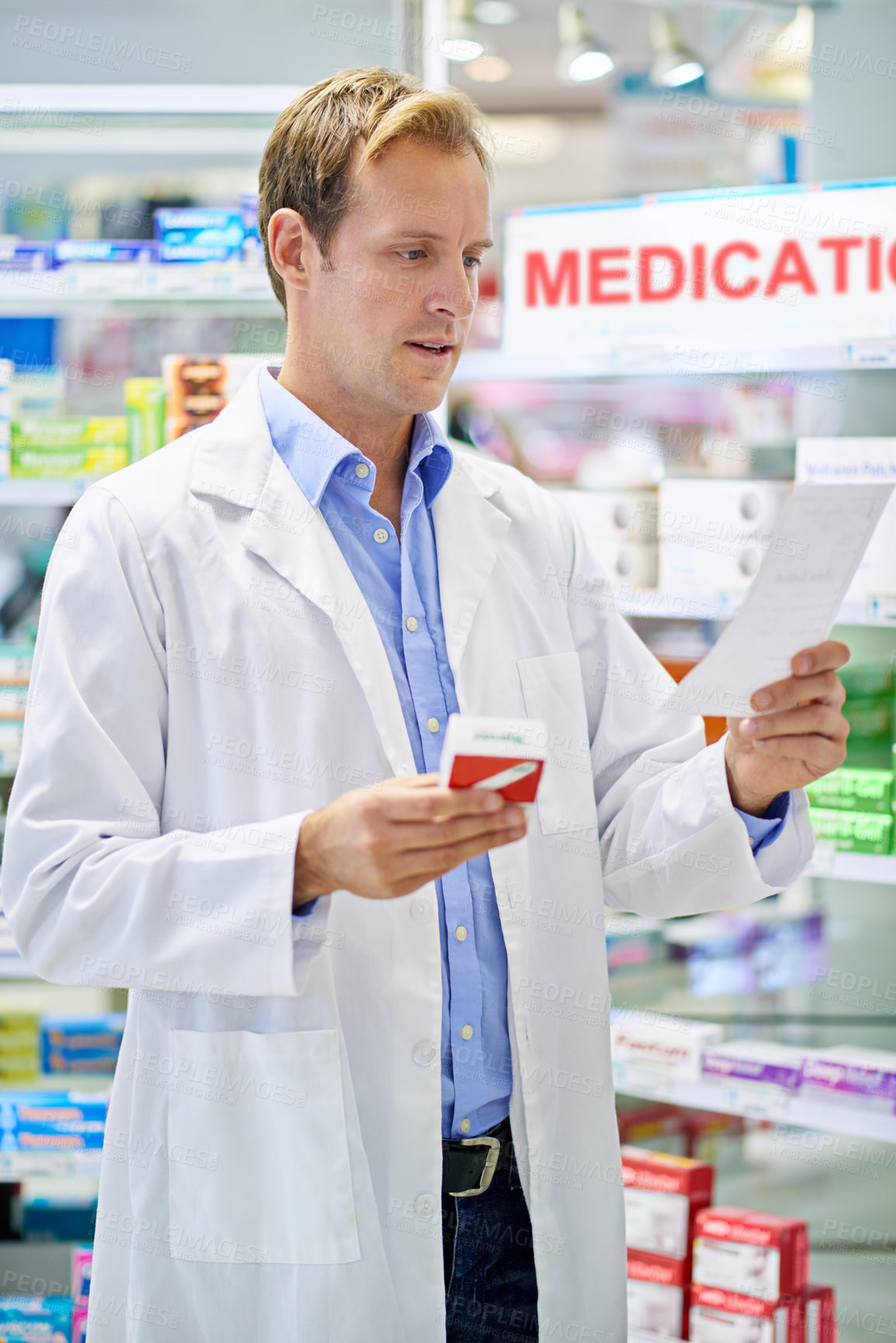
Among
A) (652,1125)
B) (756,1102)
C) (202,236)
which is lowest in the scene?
(652,1125)

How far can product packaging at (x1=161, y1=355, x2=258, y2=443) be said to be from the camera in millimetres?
2400

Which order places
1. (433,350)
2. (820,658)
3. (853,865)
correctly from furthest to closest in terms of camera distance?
(853,865) → (433,350) → (820,658)

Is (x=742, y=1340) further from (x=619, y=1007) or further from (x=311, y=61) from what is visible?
(x=311, y=61)

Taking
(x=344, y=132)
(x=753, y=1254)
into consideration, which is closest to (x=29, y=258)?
(x=344, y=132)

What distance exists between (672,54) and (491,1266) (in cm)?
263

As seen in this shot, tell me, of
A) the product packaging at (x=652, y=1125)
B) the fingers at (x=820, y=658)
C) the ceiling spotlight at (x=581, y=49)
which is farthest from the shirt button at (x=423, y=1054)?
the ceiling spotlight at (x=581, y=49)

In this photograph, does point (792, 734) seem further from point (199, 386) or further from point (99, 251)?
point (99, 251)

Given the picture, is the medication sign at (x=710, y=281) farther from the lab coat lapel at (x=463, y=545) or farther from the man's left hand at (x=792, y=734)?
the man's left hand at (x=792, y=734)

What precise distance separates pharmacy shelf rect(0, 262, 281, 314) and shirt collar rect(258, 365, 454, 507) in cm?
79

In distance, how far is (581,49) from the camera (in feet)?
9.41

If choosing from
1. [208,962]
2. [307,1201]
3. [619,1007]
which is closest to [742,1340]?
[619,1007]

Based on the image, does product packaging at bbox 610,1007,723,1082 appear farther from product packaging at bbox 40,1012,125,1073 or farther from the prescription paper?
the prescription paper

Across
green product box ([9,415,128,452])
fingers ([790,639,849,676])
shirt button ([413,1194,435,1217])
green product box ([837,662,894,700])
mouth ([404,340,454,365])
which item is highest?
green product box ([9,415,128,452])

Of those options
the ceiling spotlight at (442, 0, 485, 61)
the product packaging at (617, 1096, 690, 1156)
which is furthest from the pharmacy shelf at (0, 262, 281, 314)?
the product packaging at (617, 1096, 690, 1156)
